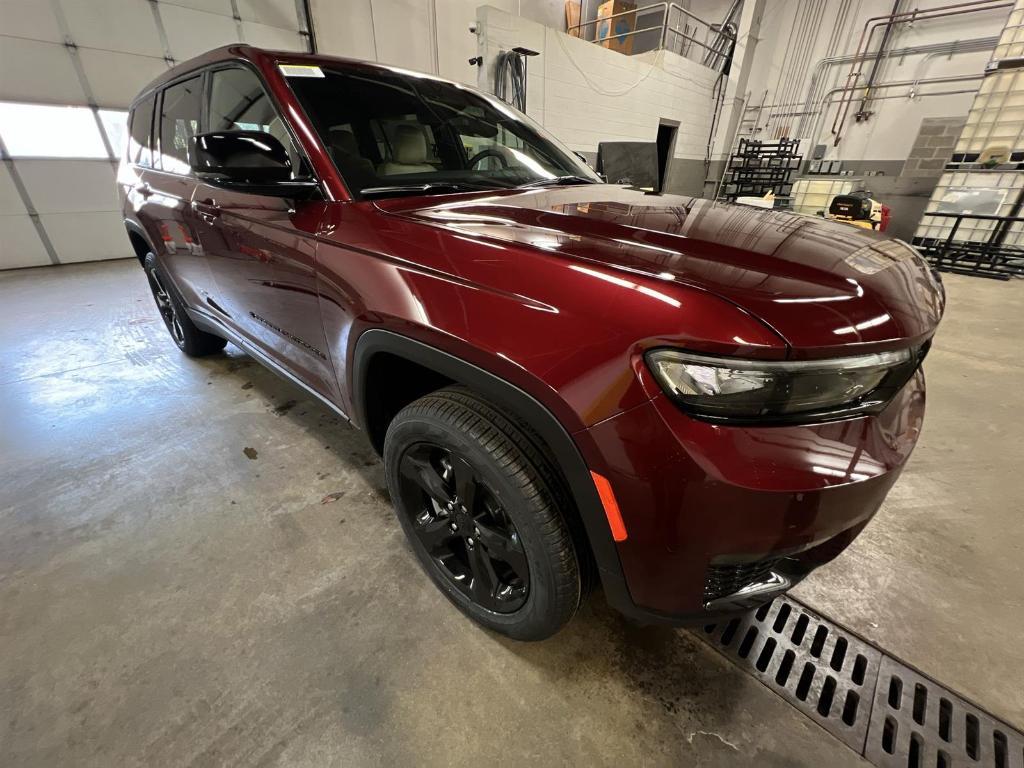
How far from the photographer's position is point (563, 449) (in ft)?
2.80

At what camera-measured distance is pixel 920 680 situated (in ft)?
3.92

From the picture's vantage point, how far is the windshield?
140cm

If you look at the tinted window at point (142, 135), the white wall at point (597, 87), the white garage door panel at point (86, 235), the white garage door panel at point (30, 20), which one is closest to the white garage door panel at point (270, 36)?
the white garage door panel at point (30, 20)

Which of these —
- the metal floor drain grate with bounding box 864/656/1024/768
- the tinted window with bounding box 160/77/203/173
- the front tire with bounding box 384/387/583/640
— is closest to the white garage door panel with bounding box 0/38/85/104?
the tinted window with bounding box 160/77/203/173

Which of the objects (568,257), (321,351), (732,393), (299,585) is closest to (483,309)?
(568,257)

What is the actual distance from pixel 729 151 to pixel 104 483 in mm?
13982

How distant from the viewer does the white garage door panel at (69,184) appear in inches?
226

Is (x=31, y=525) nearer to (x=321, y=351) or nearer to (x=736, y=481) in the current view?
(x=321, y=351)

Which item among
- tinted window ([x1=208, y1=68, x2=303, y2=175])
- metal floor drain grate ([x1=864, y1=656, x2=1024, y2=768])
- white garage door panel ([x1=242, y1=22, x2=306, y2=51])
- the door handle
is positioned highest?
white garage door panel ([x1=242, y1=22, x2=306, y2=51])

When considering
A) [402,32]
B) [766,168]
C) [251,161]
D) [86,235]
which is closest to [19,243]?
[86,235]

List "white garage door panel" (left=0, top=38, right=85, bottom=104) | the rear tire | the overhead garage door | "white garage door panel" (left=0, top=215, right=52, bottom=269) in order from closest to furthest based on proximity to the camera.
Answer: the rear tire < "white garage door panel" (left=0, top=38, right=85, bottom=104) < the overhead garage door < "white garage door panel" (left=0, top=215, right=52, bottom=269)

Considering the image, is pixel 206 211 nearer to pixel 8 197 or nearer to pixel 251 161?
pixel 251 161

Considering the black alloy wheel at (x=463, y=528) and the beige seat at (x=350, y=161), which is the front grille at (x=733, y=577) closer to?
the black alloy wheel at (x=463, y=528)

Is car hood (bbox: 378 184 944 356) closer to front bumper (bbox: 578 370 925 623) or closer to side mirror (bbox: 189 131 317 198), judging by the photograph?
front bumper (bbox: 578 370 925 623)
